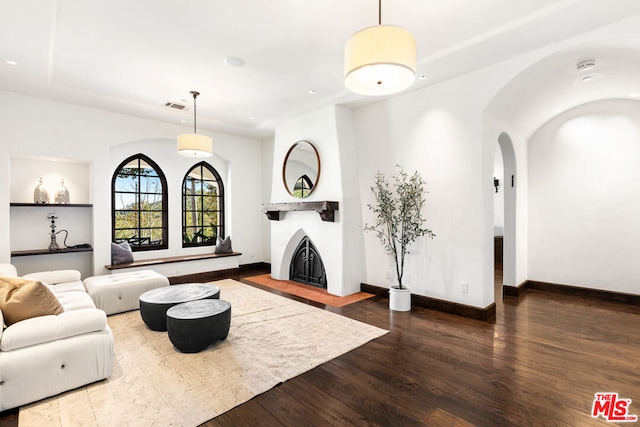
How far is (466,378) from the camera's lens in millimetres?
2459

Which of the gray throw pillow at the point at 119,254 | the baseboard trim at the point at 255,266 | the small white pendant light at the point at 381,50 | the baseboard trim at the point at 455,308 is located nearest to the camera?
the small white pendant light at the point at 381,50

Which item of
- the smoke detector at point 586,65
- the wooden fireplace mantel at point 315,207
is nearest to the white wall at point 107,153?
the wooden fireplace mantel at point 315,207

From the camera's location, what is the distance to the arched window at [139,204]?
19.0 feet

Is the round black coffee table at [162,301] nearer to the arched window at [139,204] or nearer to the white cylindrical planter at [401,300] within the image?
the white cylindrical planter at [401,300]

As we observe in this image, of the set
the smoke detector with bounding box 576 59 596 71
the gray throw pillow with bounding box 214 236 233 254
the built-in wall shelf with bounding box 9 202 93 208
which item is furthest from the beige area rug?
the smoke detector with bounding box 576 59 596 71

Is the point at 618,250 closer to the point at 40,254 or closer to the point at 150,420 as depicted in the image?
the point at 150,420

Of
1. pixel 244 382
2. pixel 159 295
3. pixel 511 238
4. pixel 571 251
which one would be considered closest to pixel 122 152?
pixel 159 295

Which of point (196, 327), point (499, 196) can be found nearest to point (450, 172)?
point (196, 327)

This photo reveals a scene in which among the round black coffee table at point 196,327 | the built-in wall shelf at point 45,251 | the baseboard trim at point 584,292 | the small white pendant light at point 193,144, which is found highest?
the small white pendant light at point 193,144

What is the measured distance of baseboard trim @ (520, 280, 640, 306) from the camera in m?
4.44

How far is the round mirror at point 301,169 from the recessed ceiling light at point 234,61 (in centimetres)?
188

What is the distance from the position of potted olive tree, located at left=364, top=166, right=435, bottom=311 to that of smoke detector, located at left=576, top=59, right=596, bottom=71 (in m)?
2.07

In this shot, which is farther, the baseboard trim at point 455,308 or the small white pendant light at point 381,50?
the baseboard trim at point 455,308

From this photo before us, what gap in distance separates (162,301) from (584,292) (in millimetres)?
6032
